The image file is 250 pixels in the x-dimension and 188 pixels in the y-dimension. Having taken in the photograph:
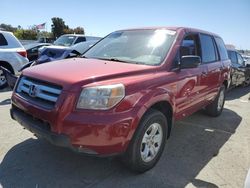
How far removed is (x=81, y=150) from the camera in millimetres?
3293

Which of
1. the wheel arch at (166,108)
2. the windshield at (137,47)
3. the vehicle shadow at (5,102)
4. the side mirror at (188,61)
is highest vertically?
the windshield at (137,47)

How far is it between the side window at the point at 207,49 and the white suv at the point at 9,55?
586 centimetres

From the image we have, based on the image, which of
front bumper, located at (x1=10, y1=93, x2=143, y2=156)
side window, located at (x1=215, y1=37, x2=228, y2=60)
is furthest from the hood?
side window, located at (x1=215, y1=37, x2=228, y2=60)

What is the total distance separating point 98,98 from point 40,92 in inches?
30.7

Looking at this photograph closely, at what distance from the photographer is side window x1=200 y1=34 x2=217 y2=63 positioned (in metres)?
5.67

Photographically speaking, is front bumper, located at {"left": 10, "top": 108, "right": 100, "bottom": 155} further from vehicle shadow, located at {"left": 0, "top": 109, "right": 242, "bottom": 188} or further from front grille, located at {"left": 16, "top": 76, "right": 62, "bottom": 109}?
vehicle shadow, located at {"left": 0, "top": 109, "right": 242, "bottom": 188}

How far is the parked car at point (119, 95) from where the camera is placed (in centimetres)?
327

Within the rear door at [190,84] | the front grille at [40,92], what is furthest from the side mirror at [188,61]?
the front grille at [40,92]

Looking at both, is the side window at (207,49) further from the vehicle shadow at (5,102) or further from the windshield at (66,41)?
the windshield at (66,41)

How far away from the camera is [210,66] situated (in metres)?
5.79

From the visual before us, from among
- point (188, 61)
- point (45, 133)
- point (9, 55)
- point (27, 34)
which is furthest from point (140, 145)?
point (27, 34)

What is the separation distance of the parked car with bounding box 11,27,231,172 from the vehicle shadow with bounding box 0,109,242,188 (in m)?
0.23

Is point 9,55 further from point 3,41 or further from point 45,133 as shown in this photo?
point 45,133

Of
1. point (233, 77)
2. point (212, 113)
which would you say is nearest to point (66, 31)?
point (233, 77)
